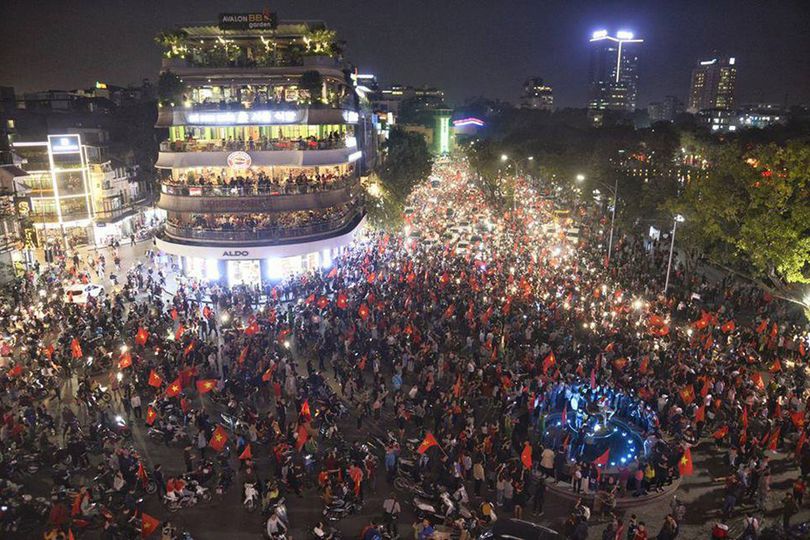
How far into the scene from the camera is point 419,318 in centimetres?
2689

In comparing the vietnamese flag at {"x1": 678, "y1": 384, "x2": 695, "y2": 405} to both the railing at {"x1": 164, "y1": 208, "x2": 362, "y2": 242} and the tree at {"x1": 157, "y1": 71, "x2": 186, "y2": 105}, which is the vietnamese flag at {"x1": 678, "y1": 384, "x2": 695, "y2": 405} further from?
the tree at {"x1": 157, "y1": 71, "x2": 186, "y2": 105}

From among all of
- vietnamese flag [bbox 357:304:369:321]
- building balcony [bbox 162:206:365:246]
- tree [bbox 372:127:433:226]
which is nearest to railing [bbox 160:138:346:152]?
building balcony [bbox 162:206:365:246]

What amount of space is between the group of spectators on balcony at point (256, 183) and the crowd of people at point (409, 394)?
6.44m

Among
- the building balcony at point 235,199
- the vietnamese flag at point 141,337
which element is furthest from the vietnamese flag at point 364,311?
the building balcony at point 235,199

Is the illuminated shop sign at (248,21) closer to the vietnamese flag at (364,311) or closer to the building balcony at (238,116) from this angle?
the building balcony at (238,116)

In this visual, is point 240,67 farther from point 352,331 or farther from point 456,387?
point 456,387

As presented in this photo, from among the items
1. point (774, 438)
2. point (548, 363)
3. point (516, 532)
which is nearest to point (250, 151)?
point (548, 363)

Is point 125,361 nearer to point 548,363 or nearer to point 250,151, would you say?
point 548,363

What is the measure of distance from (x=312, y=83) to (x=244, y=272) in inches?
544

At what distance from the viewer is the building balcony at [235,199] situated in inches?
1414

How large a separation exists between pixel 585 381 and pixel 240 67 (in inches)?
1230

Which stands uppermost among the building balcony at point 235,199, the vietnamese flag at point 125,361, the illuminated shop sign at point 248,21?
the illuminated shop sign at point 248,21

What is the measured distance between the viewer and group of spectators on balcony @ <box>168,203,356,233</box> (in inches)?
1409

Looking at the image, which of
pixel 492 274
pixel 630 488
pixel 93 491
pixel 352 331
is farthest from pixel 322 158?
pixel 630 488
